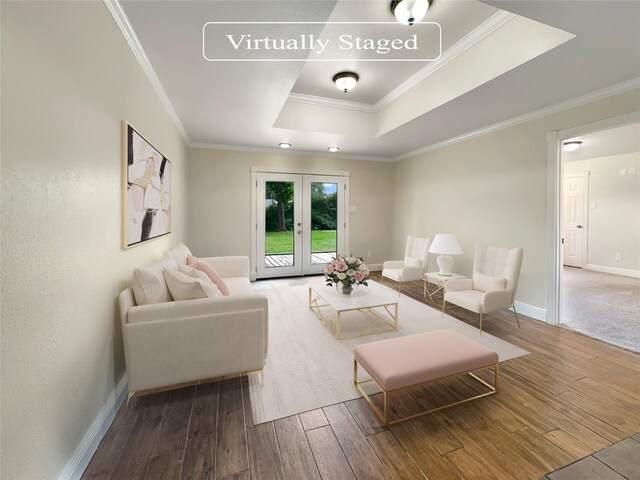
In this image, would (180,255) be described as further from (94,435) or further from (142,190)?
(94,435)

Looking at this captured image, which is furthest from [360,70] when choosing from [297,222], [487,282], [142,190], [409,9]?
[297,222]

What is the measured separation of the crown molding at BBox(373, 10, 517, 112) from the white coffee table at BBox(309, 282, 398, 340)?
2667mm

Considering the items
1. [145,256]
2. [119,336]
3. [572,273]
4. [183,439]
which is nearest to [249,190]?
[145,256]

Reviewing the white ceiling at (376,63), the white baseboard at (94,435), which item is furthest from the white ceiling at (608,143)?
the white baseboard at (94,435)

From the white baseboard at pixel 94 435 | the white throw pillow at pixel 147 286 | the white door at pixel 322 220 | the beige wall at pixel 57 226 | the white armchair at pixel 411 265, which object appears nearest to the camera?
the beige wall at pixel 57 226

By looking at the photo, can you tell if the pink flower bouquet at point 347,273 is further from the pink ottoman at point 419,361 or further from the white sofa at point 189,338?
the white sofa at point 189,338

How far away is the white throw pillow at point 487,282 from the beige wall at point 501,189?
66 centimetres

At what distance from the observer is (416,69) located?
128 inches

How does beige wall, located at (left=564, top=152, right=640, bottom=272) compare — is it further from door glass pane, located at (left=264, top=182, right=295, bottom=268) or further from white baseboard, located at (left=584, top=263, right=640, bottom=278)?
door glass pane, located at (left=264, top=182, right=295, bottom=268)

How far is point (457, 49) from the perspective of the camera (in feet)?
9.23

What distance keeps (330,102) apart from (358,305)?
3052 mm

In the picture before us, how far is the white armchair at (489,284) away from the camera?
2971 mm

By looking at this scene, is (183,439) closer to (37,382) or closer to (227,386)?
(227,386)

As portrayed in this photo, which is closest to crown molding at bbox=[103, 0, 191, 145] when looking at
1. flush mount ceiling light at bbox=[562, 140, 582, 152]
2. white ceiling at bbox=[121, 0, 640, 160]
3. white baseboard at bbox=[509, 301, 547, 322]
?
white ceiling at bbox=[121, 0, 640, 160]
